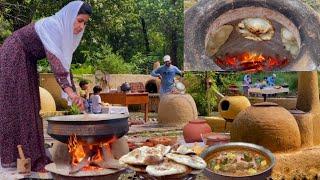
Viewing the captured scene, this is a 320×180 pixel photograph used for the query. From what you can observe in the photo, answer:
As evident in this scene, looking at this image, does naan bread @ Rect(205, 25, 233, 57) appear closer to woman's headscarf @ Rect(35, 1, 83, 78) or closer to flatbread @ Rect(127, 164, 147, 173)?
woman's headscarf @ Rect(35, 1, 83, 78)

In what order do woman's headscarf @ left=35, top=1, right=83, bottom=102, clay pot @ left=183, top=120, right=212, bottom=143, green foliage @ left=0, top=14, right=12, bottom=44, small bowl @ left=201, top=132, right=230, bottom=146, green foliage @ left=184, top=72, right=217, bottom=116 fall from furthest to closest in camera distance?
green foliage @ left=0, top=14, right=12, bottom=44, green foliage @ left=184, top=72, right=217, bottom=116, clay pot @ left=183, top=120, right=212, bottom=143, small bowl @ left=201, top=132, right=230, bottom=146, woman's headscarf @ left=35, top=1, right=83, bottom=102

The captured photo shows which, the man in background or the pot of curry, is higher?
the man in background

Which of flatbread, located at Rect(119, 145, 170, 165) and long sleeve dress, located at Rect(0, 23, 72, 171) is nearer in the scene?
flatbread, located at Rect(119, 145, 170, 165)

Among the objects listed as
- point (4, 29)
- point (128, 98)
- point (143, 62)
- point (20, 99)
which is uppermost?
point (4, 29)

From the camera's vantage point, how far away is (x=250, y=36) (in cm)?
785

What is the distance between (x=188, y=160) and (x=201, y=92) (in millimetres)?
11155

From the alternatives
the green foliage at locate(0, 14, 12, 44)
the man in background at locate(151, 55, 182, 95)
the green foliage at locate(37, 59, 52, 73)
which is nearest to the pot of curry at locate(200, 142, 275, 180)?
the man in background at locate(151, 55, 182, 95)

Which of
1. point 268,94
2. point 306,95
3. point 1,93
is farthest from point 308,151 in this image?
point 268,94

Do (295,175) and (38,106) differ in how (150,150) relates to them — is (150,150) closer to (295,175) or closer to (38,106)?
(38,106)

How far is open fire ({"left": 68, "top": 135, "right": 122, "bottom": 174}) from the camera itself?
4762mm

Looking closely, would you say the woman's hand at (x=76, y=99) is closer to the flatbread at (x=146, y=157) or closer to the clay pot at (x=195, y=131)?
the flatbread at (x=146, y=157)

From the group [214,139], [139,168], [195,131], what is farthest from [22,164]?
[195,131]

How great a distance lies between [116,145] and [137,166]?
93 cm

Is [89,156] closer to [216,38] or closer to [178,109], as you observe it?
[216,38]
